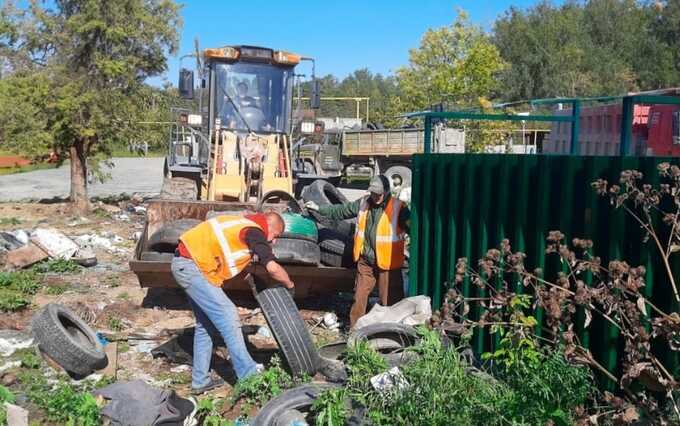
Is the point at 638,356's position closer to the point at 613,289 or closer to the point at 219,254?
the point at 613,289

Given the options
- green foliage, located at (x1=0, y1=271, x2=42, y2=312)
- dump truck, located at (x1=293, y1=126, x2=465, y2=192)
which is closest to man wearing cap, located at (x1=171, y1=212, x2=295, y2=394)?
green foliage, located at (x1=0, y1=271, x2=42, y2=312)

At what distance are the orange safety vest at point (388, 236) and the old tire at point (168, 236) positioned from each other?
1873 millimetres

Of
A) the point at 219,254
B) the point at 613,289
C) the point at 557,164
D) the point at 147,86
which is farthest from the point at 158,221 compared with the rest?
the point at 147,86

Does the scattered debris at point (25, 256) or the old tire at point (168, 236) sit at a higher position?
the old tire at point (168, 236)

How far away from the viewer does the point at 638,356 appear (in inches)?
140

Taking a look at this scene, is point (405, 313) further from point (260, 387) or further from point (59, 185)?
point (59, 185)

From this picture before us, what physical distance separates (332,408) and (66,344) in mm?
2676

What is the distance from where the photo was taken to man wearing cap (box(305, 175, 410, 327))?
673 cm

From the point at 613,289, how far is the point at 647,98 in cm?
157

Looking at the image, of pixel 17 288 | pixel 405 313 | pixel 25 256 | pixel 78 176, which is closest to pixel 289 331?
pixel 405 313

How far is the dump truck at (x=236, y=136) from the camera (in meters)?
9.16

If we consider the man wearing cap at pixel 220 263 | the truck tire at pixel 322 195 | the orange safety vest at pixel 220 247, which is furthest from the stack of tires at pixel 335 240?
the orange safety vest at pixel 220 247

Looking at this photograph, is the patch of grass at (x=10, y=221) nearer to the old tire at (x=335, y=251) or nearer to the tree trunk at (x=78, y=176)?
the tree trunk at (x=78, y=176)

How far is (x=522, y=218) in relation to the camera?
4918 mm
